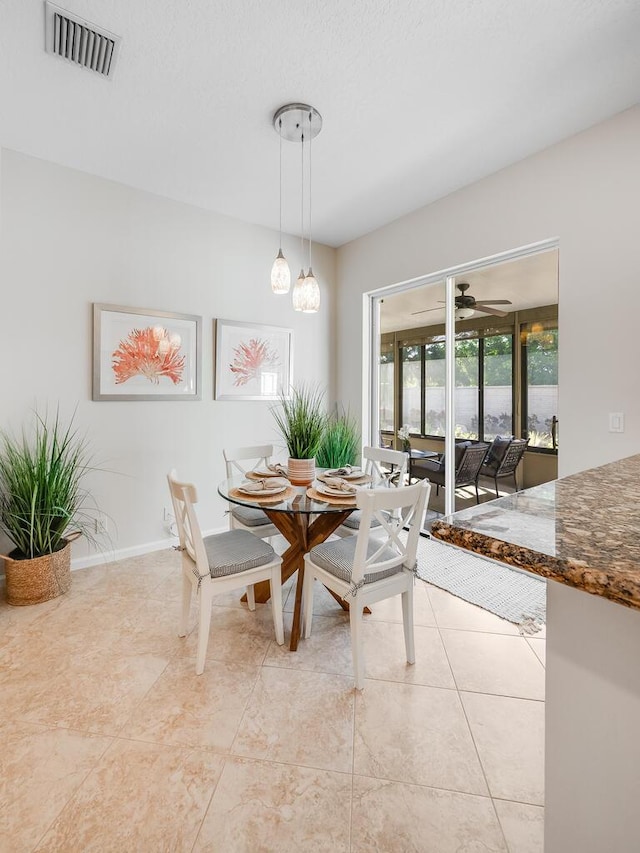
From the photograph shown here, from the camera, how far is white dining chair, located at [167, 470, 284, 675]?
5.92ft

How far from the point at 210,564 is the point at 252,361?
2.15m

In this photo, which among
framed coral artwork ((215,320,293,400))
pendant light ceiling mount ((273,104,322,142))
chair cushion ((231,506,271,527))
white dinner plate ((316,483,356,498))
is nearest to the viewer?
white dinner plate ((316,483,356,498))

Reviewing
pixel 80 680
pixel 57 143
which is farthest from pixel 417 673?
pixel 57 143

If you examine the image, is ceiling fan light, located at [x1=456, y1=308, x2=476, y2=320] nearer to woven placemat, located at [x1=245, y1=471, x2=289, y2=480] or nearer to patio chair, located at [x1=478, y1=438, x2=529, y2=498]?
patio chair, located at [x1=478, y1=438, x2=529, y2=498]

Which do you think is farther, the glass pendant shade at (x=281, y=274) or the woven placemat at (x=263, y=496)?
the glass pendant shade at (x=281, y=274)

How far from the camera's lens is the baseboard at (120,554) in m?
2.93

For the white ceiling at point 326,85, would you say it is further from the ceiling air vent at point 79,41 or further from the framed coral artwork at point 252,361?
the framed coral artwork at point 252,361

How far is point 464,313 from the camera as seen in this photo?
3.24 meters

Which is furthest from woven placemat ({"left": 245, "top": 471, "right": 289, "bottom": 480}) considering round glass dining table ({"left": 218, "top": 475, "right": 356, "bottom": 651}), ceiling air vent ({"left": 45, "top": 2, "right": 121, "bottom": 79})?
ceiling air vent ({"left": 45, "top": 2, "right": 121, "bottom": 79})

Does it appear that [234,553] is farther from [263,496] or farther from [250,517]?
[250,517]

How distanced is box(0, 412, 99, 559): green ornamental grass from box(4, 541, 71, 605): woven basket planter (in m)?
0.08

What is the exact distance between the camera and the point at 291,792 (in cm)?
129

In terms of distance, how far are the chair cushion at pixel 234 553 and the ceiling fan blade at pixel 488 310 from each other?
7.68 ft

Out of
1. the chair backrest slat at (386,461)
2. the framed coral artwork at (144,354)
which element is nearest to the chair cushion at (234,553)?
the chair backrest slat at (386,461)
